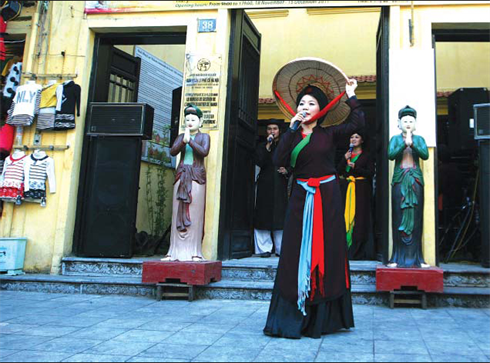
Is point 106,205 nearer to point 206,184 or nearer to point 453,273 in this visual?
point 206,184

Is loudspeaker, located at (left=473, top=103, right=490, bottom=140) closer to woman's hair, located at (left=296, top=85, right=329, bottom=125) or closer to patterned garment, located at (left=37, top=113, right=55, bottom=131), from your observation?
woman's hair, located at (left=296, top=85, right=329, bottom=125)

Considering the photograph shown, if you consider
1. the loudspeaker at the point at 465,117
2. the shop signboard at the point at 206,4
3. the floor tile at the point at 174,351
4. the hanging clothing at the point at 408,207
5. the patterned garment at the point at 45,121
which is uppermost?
the shop signboard at the point at 206,4

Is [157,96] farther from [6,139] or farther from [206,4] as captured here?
[6,139]

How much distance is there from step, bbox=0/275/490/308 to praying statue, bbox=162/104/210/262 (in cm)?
48

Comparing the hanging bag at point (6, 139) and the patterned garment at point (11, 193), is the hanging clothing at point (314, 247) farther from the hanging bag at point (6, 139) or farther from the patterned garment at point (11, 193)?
the hanging bag at point (6, 139)

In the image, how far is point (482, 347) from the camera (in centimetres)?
331

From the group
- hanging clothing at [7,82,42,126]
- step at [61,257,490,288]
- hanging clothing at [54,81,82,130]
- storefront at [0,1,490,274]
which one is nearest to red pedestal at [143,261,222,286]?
step at [61,257,490,288]

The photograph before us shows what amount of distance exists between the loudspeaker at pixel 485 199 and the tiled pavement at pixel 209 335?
4.61ft

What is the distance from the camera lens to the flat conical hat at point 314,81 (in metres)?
4.05

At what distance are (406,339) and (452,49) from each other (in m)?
7.90

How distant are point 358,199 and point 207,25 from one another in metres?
3.49

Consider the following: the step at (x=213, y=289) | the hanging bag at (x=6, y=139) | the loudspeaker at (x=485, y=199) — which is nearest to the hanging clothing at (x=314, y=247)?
the step at (x=213, y=289)

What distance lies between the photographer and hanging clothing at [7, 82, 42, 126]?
22.7ft

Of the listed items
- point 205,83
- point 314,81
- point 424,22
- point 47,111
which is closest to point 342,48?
point 424,22
